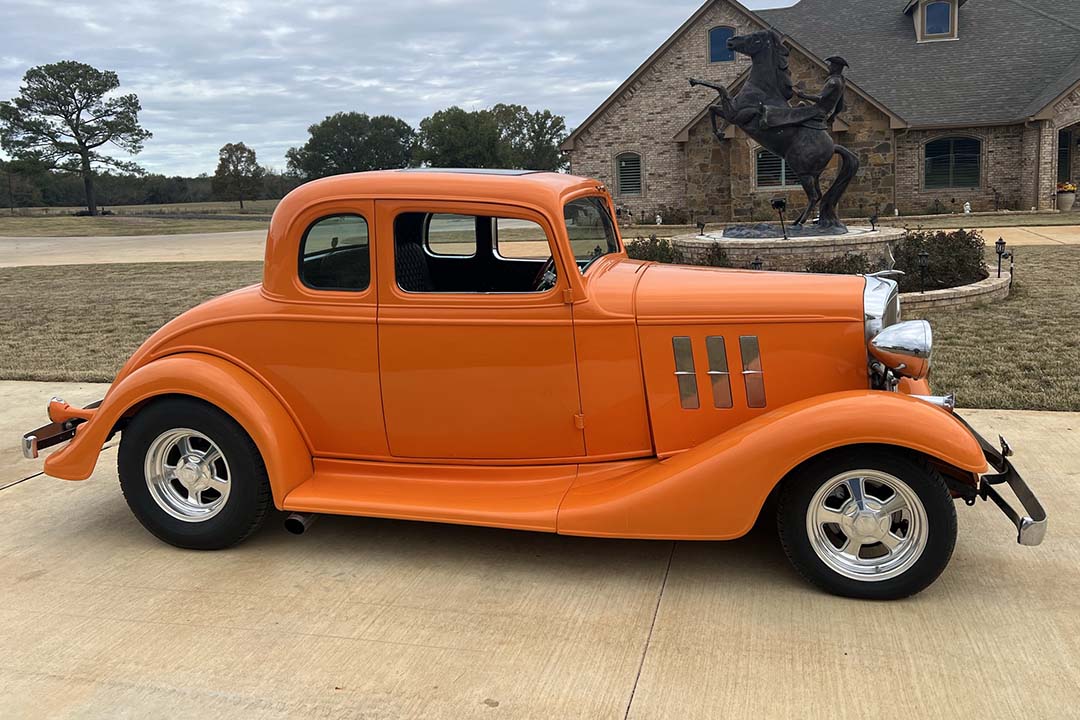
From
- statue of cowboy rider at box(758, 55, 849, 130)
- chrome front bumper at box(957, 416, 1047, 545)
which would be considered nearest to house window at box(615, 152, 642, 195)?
statue of cowboy rider at box(758, 55, 849, 130)

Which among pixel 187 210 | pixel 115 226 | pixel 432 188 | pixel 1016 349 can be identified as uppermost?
pixel 187 210

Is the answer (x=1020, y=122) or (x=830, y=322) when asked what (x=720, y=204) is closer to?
(x=1020, y=122)

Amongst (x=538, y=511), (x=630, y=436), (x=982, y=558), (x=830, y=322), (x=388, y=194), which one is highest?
(x=388, y=194)

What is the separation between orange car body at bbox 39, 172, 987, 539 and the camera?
3.53 meters

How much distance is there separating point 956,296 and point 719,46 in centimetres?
1918

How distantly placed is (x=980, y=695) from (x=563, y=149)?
2630 cm

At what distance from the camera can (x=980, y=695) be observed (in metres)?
2.77

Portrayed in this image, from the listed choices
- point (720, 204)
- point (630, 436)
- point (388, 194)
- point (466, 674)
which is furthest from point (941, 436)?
point (720, 204)

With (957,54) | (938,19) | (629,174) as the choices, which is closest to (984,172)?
(957,54)

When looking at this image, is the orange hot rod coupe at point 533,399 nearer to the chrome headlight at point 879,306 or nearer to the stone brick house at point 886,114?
the chrome headlight at point 879,306

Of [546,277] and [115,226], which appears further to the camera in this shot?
[115,226]

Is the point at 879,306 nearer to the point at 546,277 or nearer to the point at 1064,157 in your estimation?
the point at 546,277

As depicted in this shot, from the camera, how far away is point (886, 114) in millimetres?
23953

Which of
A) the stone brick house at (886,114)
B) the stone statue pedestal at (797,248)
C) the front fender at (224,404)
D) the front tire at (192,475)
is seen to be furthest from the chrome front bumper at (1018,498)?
the stone brick house at (886,114)
